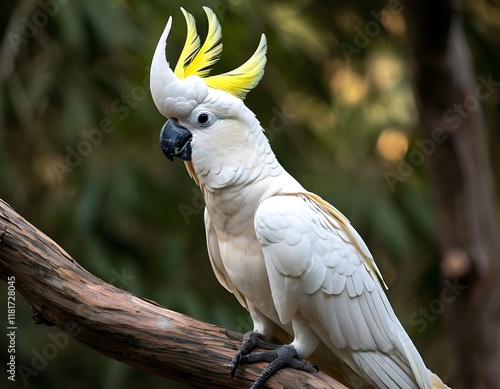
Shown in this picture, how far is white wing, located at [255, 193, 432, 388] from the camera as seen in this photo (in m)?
2.13

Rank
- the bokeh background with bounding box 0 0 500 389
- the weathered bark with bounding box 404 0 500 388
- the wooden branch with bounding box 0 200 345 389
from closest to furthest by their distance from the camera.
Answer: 1. the wooden branch with bounding box 0 200 345 389
2. the weathered bark with bounding box 404 0 500 388
3. the bokeh background with bounding box 0 0 500 389

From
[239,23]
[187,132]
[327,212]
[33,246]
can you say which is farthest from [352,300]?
[239,23]

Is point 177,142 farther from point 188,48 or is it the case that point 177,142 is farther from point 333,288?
point 333,288

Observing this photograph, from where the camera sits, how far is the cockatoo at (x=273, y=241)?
214cm

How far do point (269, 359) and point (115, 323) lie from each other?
1.53ft

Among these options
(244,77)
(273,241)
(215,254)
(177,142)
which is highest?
(244,77)

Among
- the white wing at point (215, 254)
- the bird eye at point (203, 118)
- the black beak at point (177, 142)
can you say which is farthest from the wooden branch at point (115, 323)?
the bird eye at point (203, 118)

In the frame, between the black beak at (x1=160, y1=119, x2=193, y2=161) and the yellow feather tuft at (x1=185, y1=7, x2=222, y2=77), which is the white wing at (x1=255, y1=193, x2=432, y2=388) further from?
the yellow feather tuft at (x1=185, y1=7, x2=222, y2=77)

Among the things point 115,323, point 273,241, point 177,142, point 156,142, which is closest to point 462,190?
point 273,241

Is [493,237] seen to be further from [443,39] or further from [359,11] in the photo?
[359,11]

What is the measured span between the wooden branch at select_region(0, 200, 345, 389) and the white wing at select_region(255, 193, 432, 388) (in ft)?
0.51

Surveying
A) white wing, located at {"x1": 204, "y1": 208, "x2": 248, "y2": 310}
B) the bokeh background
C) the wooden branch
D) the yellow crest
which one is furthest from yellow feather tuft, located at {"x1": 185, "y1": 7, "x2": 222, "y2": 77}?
the bokeh background

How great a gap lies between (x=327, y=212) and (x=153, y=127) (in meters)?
2.13

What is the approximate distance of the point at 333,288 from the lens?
2.18 metres
